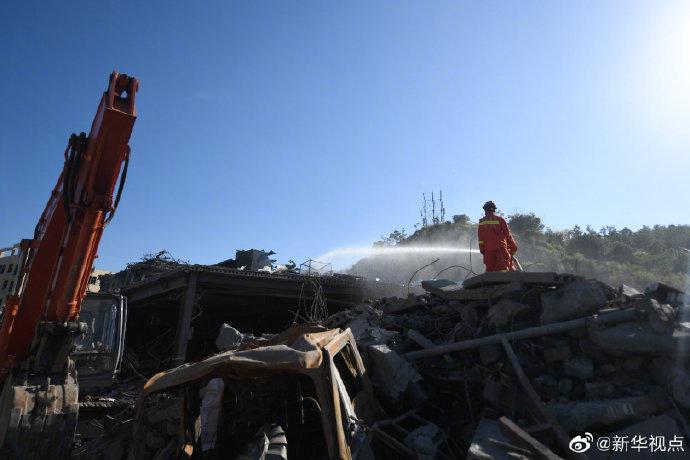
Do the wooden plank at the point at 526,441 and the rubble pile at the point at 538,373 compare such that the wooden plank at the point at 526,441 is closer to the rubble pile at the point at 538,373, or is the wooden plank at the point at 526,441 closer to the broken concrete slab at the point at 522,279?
the rubble pile at the point at 538,373

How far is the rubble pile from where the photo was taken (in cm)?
449

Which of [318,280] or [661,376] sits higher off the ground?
[318,280]

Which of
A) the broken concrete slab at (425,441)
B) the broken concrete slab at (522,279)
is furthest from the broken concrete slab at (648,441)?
the broken concrete slab at (522,279)

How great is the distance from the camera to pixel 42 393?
5.15 meters

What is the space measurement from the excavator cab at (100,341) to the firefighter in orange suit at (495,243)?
6859 millimetres

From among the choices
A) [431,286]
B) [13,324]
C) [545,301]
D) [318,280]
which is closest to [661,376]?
[545,301]

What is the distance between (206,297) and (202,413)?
37.8 ft

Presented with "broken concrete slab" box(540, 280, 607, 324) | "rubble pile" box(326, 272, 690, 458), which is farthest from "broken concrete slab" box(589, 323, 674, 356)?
"broken concrete slab" box(540, 280, 607, 324)

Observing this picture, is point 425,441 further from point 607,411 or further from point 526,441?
point 607,411

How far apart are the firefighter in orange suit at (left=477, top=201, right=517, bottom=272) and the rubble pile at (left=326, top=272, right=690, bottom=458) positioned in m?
1.13

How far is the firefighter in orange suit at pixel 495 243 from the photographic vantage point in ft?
26.5

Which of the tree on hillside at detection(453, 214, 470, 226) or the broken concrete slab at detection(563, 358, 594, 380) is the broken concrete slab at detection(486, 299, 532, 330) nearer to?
the broken concrete slab at detection(563, 358, 594, 380)

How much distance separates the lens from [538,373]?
5.60m

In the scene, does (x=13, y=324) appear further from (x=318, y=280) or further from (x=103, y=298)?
(x=318, y=280)
